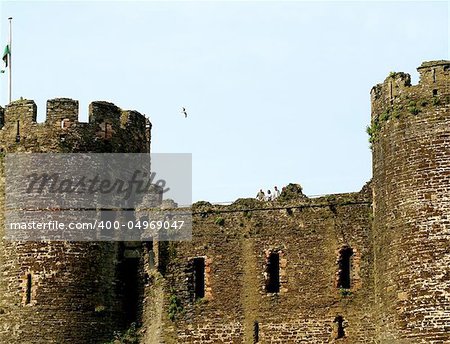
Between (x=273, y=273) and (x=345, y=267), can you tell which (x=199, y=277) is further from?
(x=345, y=267)

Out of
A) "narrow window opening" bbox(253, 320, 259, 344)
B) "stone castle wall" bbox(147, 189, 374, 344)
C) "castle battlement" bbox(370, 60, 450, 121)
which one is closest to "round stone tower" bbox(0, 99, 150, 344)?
"stone castle wall" bbox(147, 189, 374, 344)

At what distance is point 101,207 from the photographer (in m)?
47.8

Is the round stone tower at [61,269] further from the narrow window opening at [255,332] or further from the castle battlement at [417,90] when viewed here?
the castle battlement at [417,90]

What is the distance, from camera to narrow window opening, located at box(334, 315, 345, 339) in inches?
1770

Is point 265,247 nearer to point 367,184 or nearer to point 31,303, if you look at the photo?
point 367,184

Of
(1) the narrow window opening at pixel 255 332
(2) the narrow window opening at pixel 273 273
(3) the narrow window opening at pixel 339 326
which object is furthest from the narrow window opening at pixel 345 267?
(1) the narrow window opening at pixel 255 332

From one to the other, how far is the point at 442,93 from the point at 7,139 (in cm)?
1389

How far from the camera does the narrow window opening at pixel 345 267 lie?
4547 centimetres

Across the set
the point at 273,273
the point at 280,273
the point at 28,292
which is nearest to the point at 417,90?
the point at 280,273

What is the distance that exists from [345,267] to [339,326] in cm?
178

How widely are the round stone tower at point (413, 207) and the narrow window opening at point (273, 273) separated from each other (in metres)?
Answer: 3.62

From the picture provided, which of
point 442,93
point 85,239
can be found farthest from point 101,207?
point 442,93

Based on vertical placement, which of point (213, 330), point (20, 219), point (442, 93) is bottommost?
point (213, 330)

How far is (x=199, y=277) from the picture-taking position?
4741cm
